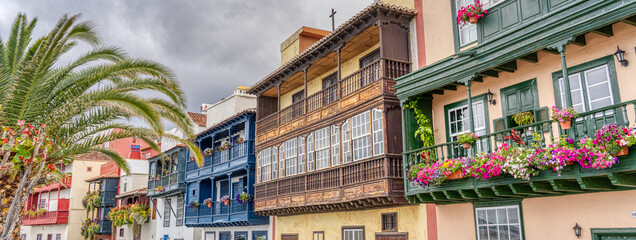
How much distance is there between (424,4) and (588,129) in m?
6.79

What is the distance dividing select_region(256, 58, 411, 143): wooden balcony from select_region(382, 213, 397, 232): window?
3.49 meters

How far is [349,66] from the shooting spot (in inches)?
771

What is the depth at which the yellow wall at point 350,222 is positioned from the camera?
49.2 feet

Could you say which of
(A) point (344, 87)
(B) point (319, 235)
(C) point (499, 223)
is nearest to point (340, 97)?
(A) point (344, 87)

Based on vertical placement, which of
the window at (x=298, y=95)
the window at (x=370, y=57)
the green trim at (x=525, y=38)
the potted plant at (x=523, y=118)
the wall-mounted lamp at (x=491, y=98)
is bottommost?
the potted plant at (x=523, y=118)

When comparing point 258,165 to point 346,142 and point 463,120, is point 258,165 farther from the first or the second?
point 463,120

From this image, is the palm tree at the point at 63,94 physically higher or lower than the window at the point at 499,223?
higher

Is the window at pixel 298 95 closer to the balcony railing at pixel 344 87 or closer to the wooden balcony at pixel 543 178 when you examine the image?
the balcony railing at pixel 344 87

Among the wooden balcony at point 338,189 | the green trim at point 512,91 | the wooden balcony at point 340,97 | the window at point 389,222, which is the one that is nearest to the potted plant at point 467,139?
the green trim at point 512,91

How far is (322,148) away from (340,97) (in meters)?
1.98

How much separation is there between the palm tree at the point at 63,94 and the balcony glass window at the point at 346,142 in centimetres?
577

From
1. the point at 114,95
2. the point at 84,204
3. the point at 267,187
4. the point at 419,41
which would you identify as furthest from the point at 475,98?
the point at 84,204

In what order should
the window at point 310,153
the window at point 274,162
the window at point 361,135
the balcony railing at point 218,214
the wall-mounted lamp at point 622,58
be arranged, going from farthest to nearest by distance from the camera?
the balcony railing at point 218,214, the window at point 274,162, the window at point 310,153, the window at point 361,135, the wall-mounted lamp at point 622,58

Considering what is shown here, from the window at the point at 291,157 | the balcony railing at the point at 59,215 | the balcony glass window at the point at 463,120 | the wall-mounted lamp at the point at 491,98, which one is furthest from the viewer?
the balcony railing at the point at 59,215
